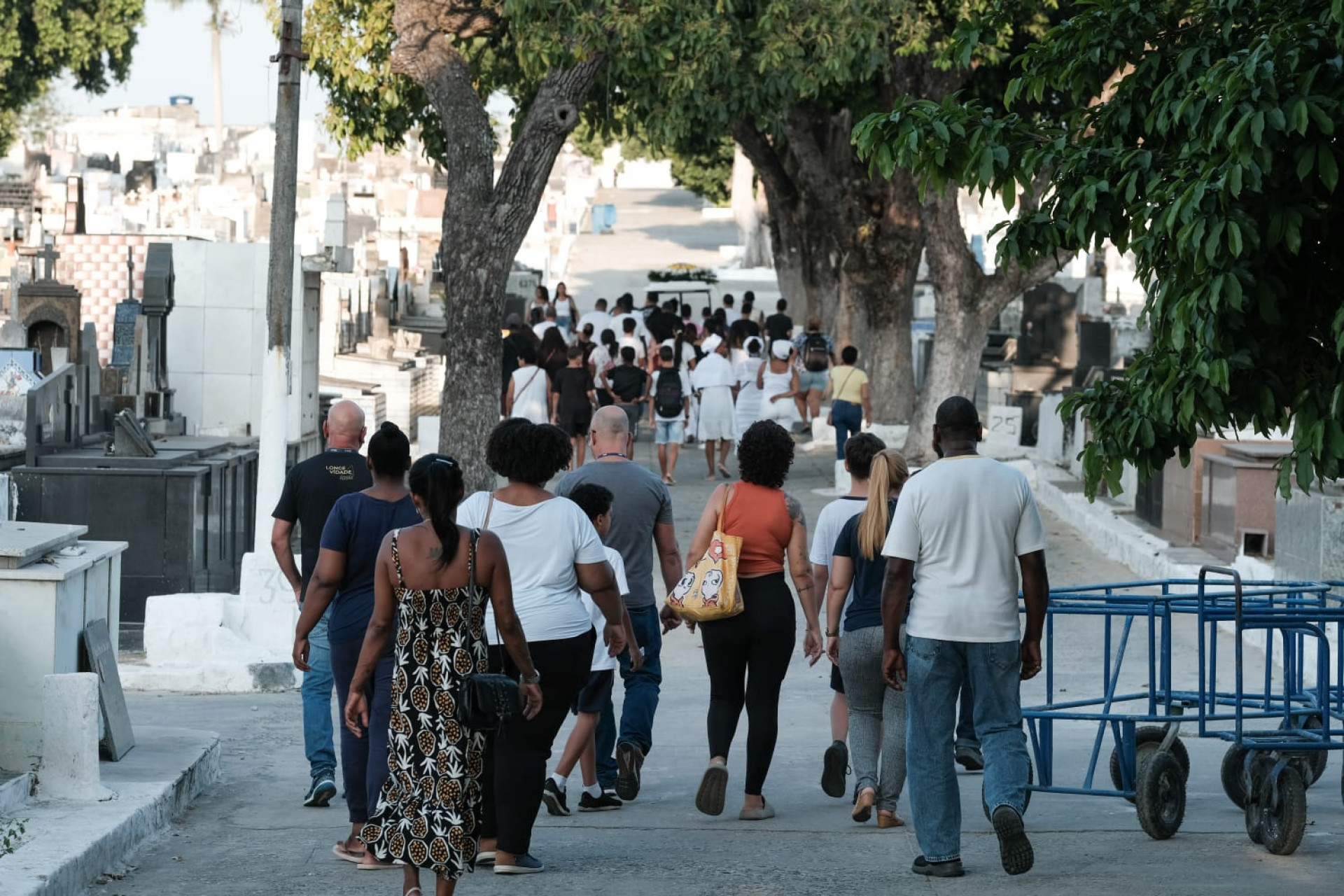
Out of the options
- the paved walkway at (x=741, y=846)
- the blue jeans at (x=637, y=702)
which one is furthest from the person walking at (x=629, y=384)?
the blue jeans at (x=637, y=702)

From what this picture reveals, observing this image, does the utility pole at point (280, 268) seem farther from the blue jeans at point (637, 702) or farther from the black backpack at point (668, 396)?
the black backpack at point (668, 396)

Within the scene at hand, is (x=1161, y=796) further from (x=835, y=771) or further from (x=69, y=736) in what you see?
(x=69, y=736)

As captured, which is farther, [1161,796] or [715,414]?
[715,414]

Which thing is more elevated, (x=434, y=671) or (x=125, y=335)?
(x=125, y=335)

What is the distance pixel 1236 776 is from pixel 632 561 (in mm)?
2690

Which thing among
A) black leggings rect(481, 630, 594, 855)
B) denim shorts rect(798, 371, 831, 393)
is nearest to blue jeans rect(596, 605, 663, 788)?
black leggings rect(481, 630, 594, 855)

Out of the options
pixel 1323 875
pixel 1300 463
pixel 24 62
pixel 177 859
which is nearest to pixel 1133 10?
pixel 1300 463

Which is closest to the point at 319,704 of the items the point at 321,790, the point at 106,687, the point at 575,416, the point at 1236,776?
the point at 321,790

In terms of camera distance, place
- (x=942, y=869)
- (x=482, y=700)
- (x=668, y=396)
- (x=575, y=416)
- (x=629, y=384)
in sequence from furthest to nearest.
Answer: (x=629, y=384), (x=668, y=396), (x=575, y=416), (x=942, y=869), (x=482, y=700)

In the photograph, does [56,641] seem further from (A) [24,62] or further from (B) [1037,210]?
(A) [24,62]

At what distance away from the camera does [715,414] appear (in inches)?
813

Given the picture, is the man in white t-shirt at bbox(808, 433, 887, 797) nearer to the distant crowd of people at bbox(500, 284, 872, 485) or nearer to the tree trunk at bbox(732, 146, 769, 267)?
the distant crowd of people at bbox(500, 284, 872, 485)

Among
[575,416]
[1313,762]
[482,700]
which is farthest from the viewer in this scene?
[575,416]

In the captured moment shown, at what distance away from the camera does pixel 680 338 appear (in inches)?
958
